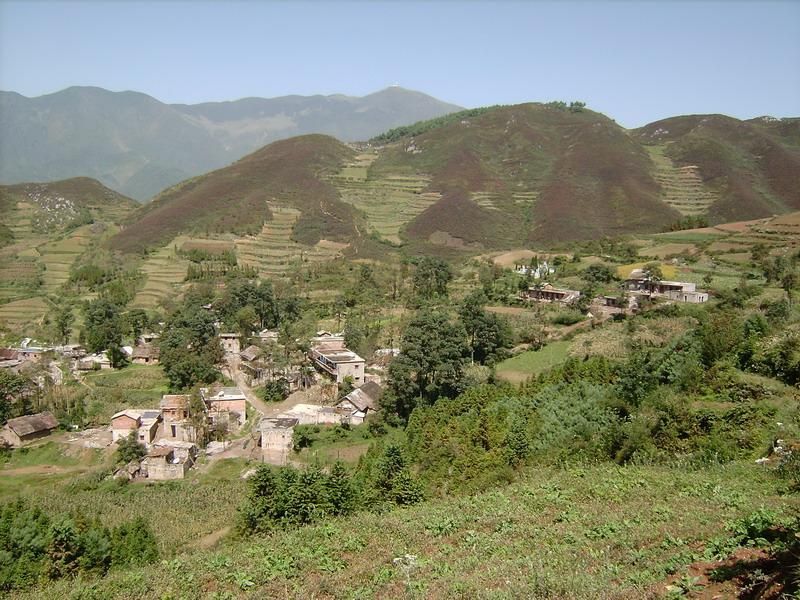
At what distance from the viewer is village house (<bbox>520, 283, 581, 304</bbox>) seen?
33.8 m

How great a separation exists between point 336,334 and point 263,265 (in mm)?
17640

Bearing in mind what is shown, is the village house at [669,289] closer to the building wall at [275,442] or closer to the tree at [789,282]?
the tree at [789,282]

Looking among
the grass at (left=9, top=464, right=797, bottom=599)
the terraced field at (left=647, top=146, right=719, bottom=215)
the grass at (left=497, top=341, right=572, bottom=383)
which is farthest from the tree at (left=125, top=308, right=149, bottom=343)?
the terraced field at (left=647, top=146, right=719, bottom=215)

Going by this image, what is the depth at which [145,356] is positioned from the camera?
33.5 metres

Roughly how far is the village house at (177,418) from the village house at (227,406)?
91cm

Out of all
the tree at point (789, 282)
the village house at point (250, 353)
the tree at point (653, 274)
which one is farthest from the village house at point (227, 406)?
the tree at point (789, 282)

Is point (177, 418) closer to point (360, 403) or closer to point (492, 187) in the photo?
point (360, 403)

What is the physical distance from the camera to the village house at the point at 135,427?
76.7 feet

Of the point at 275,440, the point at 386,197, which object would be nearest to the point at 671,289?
the point at 275,440

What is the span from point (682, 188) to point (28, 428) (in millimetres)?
68631

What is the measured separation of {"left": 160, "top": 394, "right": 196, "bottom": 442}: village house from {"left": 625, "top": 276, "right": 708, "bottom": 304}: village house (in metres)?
22.2

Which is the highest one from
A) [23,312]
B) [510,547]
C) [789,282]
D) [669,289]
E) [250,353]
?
[789,282]

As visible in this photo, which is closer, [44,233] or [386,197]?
[44,233]

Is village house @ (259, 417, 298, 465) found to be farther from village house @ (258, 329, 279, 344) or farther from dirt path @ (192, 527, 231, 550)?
village house @ (258, 329, 279, 344)
